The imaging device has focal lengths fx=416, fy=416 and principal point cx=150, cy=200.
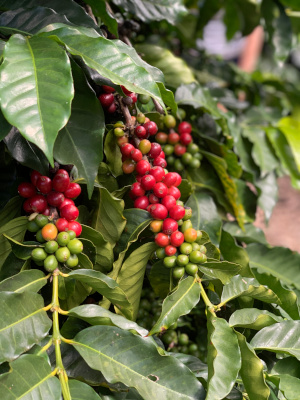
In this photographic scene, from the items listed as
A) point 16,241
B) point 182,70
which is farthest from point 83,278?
point 182,70

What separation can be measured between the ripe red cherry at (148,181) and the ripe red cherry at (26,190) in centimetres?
14

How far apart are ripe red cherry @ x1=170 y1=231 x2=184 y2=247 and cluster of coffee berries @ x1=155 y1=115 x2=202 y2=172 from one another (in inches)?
8.6

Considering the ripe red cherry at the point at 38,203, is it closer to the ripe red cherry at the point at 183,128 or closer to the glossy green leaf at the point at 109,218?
the glossy green leaf at the point at 109,218

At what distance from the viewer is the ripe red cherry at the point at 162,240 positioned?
0.53 metres

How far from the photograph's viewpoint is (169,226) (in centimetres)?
53

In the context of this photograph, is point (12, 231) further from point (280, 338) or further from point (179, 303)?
point (280, 338)

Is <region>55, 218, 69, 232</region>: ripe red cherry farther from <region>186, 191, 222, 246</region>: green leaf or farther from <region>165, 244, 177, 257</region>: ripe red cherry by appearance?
<region>186, 191, 222, 246</region>: green leaf

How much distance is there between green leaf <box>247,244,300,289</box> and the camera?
2.40 feet

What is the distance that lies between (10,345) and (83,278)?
0.10 m

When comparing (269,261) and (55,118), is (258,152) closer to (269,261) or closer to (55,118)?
(269,261)

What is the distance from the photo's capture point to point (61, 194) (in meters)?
0.51

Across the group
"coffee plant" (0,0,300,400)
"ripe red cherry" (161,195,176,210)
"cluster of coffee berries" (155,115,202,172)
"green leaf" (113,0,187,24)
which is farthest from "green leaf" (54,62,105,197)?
"green leaf" (113,0,187,24)

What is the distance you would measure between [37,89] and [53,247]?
0.58ft

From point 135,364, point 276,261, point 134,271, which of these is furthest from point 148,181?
point 276,261
